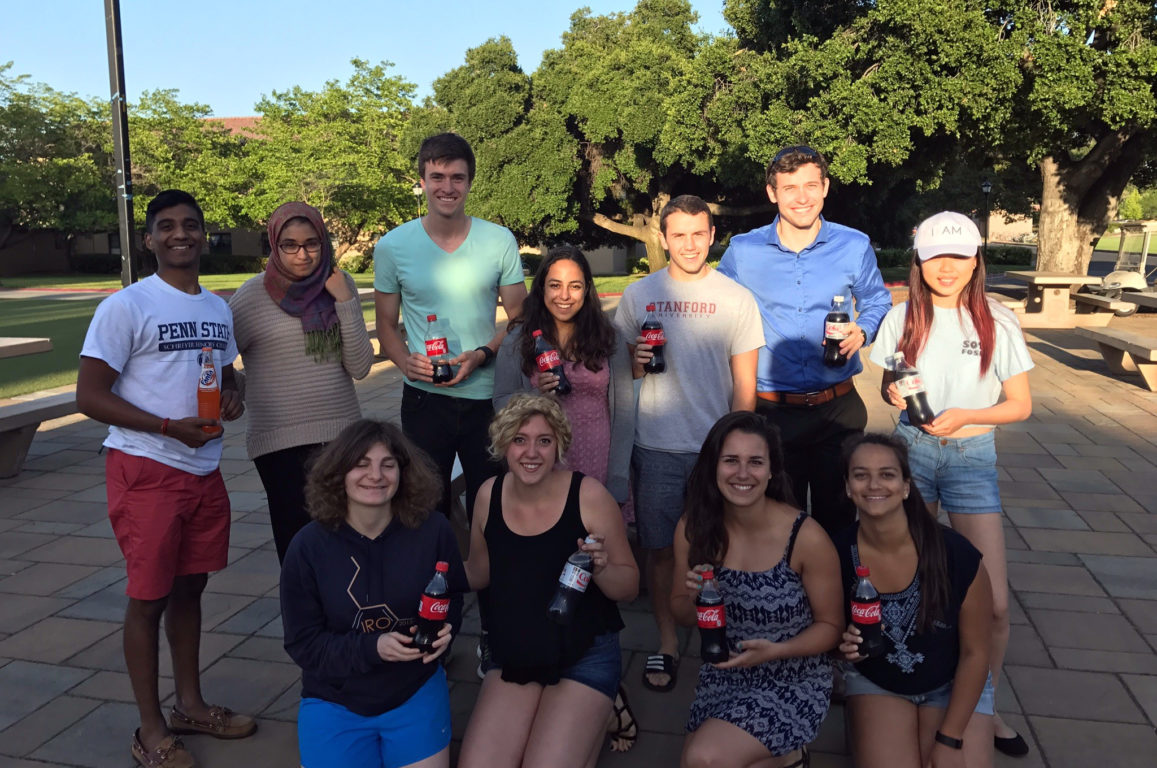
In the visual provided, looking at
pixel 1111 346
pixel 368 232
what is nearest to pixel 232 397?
pixel 1111 346

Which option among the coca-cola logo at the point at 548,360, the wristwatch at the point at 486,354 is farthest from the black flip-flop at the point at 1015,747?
the wristwatch at the point at 486,354

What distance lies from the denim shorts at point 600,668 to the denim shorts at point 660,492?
0.69 meters

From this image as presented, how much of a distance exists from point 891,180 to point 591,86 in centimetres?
984

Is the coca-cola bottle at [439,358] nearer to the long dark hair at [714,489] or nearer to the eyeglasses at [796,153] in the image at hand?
the long dark hair at [714,489]

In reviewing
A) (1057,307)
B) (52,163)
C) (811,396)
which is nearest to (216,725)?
(811,396)

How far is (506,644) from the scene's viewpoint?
9.85 feet

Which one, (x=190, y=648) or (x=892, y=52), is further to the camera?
(x=892, y=52)

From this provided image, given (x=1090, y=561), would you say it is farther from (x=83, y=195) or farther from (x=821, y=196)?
(x=83, y=195)

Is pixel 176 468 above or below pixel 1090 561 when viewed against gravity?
above

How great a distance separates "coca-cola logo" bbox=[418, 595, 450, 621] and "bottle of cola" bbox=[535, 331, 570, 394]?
112cm

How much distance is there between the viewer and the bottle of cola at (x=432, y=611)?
2.61 meters

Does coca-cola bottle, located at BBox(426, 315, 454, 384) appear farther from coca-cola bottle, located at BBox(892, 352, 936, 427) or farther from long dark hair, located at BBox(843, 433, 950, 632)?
coca-cola bottle, located at BBox(892, 352, 936, 427)

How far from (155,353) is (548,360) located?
140cm

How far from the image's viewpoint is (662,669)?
3670mm
